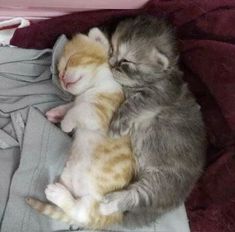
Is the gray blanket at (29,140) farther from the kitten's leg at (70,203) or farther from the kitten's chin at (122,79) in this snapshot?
the kitten's chin at (122,79)

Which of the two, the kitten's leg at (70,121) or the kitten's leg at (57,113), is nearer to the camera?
the kitten's leg at (70,121)

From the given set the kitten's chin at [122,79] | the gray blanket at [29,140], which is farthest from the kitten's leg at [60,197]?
the kitten's chin at [122,79]

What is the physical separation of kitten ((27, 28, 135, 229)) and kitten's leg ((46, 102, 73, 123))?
0.26 ft

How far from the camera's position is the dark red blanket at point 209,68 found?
1.50 metres

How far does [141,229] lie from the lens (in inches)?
59.6

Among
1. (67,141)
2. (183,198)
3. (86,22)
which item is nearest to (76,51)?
(86,22)

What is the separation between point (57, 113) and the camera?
160 centimetres

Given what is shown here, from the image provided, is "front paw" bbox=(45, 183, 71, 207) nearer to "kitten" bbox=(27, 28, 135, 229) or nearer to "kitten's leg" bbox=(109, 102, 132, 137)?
"kitten" bbox=(27, 28, 135, 229)

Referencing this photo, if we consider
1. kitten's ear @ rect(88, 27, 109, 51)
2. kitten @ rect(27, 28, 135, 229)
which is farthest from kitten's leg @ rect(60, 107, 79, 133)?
kitten's ear @ rect(88, 27, 109, 51)

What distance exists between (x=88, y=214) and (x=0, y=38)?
0.67 m

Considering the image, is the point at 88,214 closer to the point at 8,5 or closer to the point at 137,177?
the point at 137,177

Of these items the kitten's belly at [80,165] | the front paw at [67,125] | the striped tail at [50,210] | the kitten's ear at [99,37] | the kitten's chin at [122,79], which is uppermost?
the kitten's ear at [99,37]

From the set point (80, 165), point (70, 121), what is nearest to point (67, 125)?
point (70, 121)

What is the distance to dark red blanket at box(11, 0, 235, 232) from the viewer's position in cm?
150
